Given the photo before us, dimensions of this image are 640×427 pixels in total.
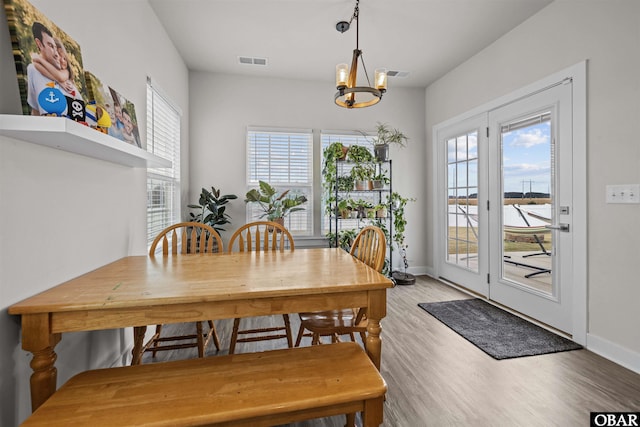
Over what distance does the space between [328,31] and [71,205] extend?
106 inches

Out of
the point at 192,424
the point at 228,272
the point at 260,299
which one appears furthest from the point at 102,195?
the point at 192,424

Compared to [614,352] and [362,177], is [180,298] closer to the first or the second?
[614,352]

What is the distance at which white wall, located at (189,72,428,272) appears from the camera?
3.97m

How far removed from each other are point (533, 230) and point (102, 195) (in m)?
3.50

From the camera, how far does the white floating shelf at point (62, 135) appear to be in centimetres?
106

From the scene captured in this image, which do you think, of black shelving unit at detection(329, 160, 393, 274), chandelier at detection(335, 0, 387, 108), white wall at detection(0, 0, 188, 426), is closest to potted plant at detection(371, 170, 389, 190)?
black shelving unit at detection(329, 160, 393, 274)

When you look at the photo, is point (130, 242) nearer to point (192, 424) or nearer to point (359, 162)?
point (192, 424)

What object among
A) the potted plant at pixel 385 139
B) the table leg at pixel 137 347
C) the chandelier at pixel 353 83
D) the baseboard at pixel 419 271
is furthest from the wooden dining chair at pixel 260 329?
the baseboard at pixel 419 271

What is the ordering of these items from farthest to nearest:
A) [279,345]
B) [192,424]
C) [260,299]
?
[279,345]
[260,299]
[192,424]

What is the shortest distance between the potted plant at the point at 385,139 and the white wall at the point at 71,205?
8.92 ft

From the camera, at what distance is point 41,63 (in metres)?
1.23

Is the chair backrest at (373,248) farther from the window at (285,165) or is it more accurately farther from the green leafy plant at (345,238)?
the window at (285,165)

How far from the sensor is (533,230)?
286cm

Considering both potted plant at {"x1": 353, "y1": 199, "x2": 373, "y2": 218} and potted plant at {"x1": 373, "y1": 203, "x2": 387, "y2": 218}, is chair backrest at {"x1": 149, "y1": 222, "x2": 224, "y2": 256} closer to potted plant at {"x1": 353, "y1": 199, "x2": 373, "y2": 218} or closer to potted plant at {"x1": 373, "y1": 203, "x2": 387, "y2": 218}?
potted plant at {"x1": 353, "y1": 199, "x2": 373, "y2": 218}
